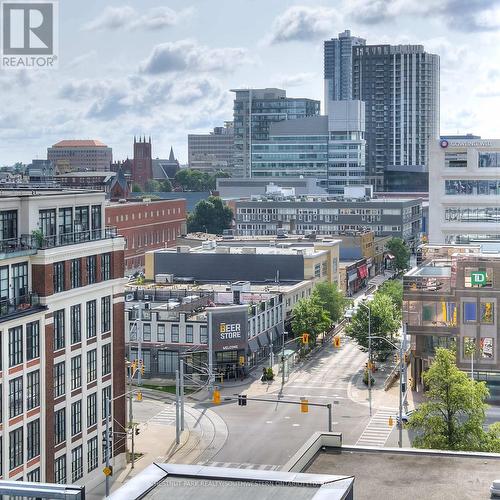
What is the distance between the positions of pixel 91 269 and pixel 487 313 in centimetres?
4018

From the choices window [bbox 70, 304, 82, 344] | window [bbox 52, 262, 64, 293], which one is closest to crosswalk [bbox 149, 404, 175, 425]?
window [bbox 70, 304, 82, 344]

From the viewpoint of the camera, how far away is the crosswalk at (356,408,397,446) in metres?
82.9

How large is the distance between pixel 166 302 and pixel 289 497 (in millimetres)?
95467

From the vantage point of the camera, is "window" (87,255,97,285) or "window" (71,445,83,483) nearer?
"window" (71,445,83,483)

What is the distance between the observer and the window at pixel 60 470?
65438 millimetres

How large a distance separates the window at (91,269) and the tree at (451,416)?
22212 mm

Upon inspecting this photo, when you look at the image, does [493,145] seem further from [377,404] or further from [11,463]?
[11,463]

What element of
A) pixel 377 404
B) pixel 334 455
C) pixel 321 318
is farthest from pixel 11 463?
pixel 321 318

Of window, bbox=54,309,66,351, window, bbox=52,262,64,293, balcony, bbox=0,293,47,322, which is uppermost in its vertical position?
window, bbox=52,262,64,293

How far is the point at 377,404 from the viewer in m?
97.4

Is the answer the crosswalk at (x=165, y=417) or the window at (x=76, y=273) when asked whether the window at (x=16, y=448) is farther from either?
the crosswalk at (x=165, y=417)

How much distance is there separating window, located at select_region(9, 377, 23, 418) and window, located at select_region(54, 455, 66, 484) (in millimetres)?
5634

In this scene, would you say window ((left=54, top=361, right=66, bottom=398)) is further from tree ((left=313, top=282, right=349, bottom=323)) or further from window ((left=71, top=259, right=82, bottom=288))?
tree ((left=313, top=282, right=349, bottom=323))

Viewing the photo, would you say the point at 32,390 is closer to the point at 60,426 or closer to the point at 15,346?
the point at 15,346
